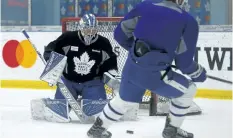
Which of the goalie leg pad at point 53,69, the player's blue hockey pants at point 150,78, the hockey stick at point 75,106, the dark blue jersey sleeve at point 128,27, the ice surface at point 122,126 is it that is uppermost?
the dark blue jersey sleeve at point 128,27

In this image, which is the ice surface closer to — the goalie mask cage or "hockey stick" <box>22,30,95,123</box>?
"hockey stick" <box>22,30,95,123</box>

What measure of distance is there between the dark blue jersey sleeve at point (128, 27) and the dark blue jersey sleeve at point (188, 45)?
0.85 ft

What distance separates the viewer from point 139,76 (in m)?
2.64

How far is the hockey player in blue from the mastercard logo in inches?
114

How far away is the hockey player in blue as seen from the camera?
2584 mm

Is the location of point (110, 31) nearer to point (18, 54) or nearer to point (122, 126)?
point (122, 126)

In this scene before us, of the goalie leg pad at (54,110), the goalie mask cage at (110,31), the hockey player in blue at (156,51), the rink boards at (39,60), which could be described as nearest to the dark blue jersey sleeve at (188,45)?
the hockey player in blue at (156,51)

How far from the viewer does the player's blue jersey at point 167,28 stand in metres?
2.57

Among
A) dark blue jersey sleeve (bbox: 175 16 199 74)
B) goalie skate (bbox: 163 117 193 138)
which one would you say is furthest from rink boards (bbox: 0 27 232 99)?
dark blue jersey sleeve (bbox: 175 16 199 74)

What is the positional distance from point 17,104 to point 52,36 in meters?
1.20

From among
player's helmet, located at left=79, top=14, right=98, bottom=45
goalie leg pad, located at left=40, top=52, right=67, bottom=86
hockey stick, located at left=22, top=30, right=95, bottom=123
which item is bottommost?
hockey stick, located at left=22, top=30, right=95, bottom=123

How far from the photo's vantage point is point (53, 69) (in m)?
3.49

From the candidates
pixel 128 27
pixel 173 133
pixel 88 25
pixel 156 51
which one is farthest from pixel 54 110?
pixel 156 51

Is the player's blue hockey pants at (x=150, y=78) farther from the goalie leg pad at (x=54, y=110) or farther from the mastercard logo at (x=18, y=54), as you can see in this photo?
the mastercard logo at (x=18, y=54)
